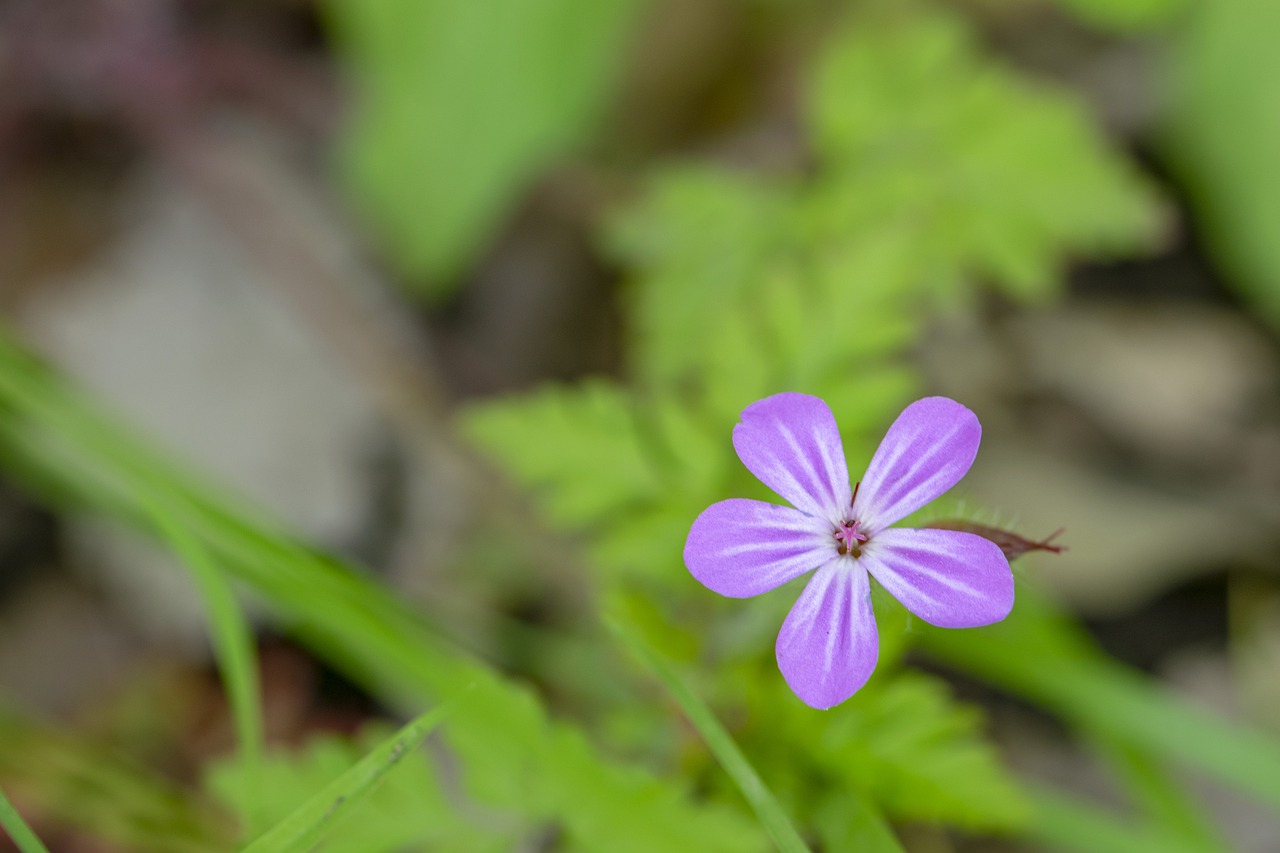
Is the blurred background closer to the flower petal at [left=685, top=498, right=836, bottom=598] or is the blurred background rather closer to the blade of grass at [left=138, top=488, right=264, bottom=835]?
the blade of grass at [left=138, top=488, right=264, bottom=835]

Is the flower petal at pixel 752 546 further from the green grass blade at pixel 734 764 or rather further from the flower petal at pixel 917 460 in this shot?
the green grass blade at pixel 734 764

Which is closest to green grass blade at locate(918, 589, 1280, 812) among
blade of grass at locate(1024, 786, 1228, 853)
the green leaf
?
blade of grass at locate(1024, 786, 1228, 853)

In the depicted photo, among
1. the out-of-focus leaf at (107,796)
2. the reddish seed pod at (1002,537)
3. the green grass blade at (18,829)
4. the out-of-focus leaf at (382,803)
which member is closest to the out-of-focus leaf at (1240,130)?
the reddish seed pod at (1002,537)

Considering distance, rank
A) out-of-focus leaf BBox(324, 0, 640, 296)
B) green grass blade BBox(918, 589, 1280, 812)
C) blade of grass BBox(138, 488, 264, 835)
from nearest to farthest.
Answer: blade of grass BBox(138, 488, 264, 835) < green grass blade BBox(918, 589, 1280, 812) < out-of-focus leaf BBox(324, 0, 640, 296)

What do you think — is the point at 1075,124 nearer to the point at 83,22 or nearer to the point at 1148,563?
the point at 1148,563

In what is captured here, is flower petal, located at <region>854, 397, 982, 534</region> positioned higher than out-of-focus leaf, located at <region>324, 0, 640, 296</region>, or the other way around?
out-of-focus leaf, located at <region>324, 0, 640, 296</region>

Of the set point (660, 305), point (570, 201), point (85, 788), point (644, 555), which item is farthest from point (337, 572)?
point (570, 201)
